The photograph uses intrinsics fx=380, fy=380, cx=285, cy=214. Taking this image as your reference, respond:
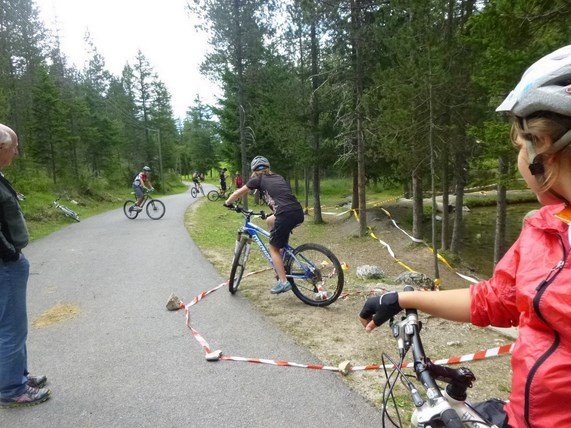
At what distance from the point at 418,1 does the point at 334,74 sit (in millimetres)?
5818

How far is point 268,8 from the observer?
16906 mm

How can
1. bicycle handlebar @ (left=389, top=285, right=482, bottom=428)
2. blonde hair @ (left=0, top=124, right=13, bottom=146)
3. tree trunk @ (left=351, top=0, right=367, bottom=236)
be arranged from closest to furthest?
bicycle handlebar @ (left=389, top=285, right=482, bottom=428) → blonde hair @ (left=0, top=124, right=13, bottom=146) → tree trunk @ (left=351, top=0, right=367, bottom=236)

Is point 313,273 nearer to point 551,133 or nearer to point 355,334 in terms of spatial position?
point 355,334

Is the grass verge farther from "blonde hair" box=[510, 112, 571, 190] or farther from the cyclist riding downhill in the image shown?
the cyclist riding downhill

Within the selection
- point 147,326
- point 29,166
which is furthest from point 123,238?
point 29,166

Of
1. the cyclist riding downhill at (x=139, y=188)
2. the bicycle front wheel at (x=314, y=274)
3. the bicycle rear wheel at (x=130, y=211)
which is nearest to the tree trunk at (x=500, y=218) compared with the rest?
the bicycle front wheel at (x=314, y=274)

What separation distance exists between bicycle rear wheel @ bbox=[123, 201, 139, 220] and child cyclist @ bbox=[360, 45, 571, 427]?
17343mm

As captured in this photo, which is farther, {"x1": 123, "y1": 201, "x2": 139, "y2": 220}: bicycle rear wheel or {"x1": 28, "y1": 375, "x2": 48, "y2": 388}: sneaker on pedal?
{"x1": 123, "y1": 201, "x2": 139, "y2": 220}: bicycle rear wheel

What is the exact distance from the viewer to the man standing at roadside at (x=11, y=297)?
336 centimetres

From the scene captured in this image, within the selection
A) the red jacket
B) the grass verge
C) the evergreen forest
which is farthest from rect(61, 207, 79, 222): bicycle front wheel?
the red jacket

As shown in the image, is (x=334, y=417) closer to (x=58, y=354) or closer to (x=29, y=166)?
(x=58, y=354)

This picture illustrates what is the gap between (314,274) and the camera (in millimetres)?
5840

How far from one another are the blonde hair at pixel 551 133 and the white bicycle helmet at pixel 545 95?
0.02 m

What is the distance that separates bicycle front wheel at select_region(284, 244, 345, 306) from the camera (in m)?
5.76
